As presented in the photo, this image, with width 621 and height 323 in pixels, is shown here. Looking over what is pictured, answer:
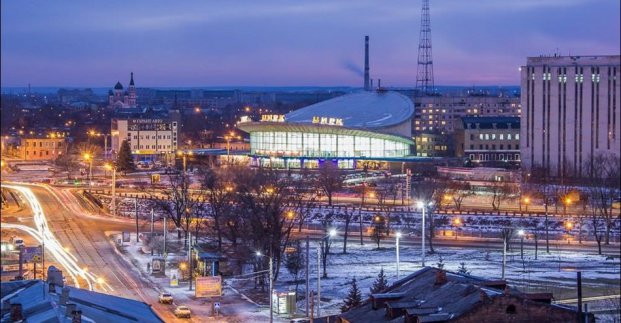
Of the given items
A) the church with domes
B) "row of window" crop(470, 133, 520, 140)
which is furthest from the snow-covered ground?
the church with domes

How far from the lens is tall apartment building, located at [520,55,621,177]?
184 feet

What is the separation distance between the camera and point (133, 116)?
76.1 metres

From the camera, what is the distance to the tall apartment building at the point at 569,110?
56125mm

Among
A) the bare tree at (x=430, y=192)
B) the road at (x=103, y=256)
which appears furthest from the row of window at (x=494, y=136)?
the road at (x=103, y=256)

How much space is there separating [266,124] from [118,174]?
12.3 m

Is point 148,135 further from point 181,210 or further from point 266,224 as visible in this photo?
point 266,224

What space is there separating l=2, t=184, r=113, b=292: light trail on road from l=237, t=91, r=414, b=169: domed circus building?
25932 millimetres

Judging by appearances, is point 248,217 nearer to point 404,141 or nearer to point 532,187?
point 532,187

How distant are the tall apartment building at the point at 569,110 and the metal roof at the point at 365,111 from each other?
12918 mm

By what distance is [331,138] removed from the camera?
68188 mm

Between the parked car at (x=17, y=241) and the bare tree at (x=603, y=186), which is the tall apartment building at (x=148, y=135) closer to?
the bare tree at (x=603, y=186)

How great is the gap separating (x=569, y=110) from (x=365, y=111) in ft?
61.4

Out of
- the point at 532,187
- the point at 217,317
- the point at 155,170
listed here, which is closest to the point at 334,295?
the point at 217,317

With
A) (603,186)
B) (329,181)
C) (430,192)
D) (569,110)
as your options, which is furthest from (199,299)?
(569,110)
